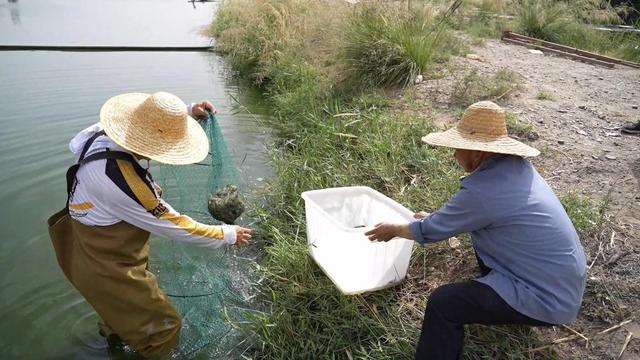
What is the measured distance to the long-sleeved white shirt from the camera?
2.12 metres

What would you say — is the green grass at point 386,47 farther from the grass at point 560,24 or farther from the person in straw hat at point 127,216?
the person in straw hat at point 127,216

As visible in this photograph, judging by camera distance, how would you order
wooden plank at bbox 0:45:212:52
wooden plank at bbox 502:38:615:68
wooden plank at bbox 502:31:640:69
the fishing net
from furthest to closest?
wooden plank at bbox 0:45:212:52
wooden plank at bbox 502:31:640:69
wooden plank at bbox 502:38:615:68
the fishing net

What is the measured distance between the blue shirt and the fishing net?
Answer: 1584 mm

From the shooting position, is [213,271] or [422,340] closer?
[422,340]

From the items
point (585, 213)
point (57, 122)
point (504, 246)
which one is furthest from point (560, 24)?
point (57, 122)

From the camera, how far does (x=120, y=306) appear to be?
237 cm

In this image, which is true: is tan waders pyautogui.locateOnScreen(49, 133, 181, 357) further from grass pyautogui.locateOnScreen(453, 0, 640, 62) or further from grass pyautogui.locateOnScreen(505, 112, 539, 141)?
grass pyautogui.locateOnScreen(453, 0, 640, 62)

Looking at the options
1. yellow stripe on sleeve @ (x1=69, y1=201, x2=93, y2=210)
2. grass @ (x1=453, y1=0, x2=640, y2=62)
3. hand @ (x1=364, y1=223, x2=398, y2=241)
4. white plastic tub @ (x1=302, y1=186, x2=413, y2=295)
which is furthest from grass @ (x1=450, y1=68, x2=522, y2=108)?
yellow stripe on sleeve @ (x1=69, y1=201, x2=93, y2=210)

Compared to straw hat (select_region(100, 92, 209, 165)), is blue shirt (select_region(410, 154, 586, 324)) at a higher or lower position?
lower

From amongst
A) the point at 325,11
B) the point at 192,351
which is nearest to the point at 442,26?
the point at 325,11

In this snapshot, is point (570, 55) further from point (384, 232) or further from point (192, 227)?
point (192, 227)

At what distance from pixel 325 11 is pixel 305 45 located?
757mm

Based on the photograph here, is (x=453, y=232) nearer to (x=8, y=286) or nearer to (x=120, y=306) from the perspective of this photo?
(x=120, y=306)

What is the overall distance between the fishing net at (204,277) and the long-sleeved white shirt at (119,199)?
0.68m
